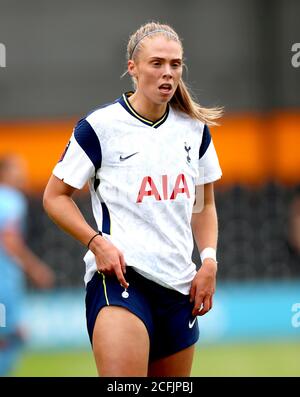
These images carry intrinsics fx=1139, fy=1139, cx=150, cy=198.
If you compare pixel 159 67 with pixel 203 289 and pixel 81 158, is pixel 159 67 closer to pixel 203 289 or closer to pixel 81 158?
pixel 81 158

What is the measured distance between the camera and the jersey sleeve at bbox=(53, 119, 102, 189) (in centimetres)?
516

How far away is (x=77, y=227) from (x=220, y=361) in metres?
6.43

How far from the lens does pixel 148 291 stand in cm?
516

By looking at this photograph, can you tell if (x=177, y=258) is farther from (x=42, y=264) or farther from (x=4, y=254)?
(x=42, y=264)

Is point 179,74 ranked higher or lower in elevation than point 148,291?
higher

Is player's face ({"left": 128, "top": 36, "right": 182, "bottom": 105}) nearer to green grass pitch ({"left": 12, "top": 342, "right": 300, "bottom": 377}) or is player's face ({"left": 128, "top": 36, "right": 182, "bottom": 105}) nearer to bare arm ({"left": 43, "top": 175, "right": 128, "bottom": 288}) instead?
bare arm ({"left": 43, "top": 175, "right": 128, "bottom": 288})

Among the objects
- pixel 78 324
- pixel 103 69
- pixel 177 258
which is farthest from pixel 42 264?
pixel 177 258

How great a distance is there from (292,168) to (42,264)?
440cm

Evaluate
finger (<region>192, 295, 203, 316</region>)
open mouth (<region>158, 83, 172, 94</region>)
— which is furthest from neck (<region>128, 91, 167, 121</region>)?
finger (<region>192, 295, 203, 316</region>)

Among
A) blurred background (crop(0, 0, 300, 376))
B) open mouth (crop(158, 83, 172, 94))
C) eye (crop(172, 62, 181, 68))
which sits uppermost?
blurred background (crop(0, 0, 300, 376))

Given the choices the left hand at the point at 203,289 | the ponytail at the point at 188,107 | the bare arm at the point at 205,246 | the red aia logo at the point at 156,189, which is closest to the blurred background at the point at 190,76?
the bare arm at the point at 205,246

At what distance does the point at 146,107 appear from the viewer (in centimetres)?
529

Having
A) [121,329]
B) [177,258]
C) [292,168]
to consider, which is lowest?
[121,329]

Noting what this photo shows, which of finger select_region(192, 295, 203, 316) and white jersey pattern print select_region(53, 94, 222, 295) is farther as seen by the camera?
finger select_region(192, 295, 203, 316)
